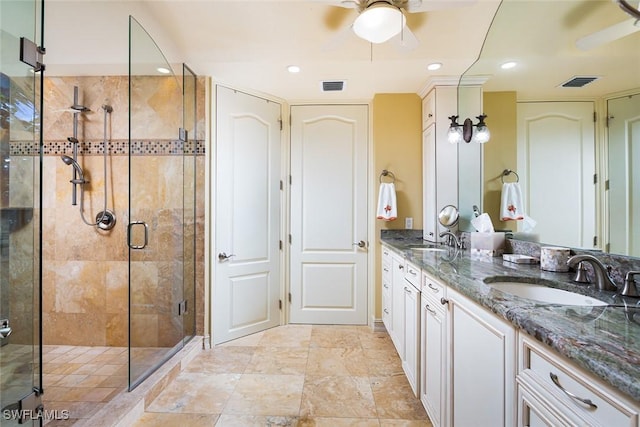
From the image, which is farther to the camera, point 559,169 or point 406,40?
point 406,40

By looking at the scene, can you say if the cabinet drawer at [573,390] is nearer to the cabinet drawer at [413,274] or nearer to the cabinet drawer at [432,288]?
the cabinet drawer at [432,288]

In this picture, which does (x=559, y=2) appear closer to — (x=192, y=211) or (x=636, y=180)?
(x=636, y=180)

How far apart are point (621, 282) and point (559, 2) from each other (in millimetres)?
1349

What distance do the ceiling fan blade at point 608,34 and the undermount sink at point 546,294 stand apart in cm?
101

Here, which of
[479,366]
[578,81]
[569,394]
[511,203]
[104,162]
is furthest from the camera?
[104,162]

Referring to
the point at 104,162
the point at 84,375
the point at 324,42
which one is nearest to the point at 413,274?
the point at 324,42

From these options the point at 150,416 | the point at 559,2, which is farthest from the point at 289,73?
the point at 150,416

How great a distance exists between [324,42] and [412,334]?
86.0 inches

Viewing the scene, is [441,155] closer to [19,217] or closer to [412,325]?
[412,325]

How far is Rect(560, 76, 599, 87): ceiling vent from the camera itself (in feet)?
4.06

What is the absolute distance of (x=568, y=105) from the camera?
1325mm

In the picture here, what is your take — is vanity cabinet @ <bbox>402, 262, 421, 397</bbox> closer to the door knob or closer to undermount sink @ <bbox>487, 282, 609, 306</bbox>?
undermount sink @ <bbox>487, 282, 609, 306</bbox>

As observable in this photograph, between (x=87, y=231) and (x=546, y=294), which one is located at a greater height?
(x=87, y=231)

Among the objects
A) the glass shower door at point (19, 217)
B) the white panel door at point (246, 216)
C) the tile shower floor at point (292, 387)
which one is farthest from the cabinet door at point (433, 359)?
the glass shower door at point (19, 217)
